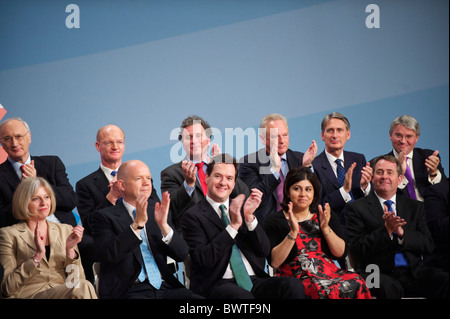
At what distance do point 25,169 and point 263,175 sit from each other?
1772 millimetres

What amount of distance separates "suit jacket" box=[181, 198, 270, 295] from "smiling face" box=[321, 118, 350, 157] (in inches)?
48.0

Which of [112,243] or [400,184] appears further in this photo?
[400,184]

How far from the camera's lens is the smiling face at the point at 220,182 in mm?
4605

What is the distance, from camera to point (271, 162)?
205 inches

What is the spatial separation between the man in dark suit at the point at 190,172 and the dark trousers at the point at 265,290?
653 mm

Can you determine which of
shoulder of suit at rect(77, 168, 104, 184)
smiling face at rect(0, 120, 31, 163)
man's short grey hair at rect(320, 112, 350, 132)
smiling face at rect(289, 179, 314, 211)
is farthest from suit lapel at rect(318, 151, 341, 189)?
smiling face at rect(0, 120, 31, 163)

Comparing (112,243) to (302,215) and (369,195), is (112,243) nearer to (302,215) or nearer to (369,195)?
(302,215)

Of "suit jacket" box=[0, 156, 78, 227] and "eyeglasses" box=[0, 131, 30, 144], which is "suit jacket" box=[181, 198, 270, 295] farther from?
"eyeglasses" box=[0, 131, 30, 144]

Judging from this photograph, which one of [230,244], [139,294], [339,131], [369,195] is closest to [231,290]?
[230,244]

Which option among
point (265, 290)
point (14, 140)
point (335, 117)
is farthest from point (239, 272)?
point (14, 140)

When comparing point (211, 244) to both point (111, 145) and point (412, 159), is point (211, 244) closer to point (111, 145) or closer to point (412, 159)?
point (111, 145)

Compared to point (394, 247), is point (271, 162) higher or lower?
higher

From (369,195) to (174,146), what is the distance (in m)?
1.64

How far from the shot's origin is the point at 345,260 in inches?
190
